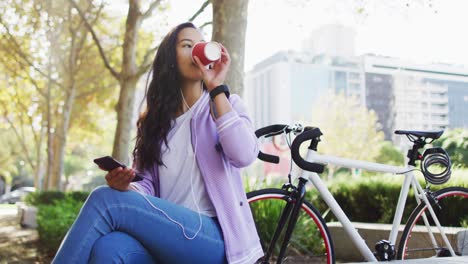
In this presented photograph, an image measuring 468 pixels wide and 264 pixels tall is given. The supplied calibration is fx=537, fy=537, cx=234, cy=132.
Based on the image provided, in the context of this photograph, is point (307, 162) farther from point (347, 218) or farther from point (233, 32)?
point (233, 32)

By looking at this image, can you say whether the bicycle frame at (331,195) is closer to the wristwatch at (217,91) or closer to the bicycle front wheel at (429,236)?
the bicycle front wheel at (429,236)

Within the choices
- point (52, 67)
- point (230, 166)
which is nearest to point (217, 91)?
point (230, 166)

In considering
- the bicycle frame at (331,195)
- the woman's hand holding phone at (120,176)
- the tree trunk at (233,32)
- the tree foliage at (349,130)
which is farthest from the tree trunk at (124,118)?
the tree foliage at (349,130)

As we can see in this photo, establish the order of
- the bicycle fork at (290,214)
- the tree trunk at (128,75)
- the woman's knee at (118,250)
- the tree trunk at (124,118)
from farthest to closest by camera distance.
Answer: the tree trunk at (128,75) < the tree trunk at (124,118) < the bicycle fork at (290,214) < the woman's knee at (118,250)

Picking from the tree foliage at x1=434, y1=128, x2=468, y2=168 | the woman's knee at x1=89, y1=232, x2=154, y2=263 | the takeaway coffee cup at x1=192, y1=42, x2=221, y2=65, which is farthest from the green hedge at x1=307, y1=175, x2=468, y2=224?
the woman's knee at x1=89, y1=232, x2=154, y2=263

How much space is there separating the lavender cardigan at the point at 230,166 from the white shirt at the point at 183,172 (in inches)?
1.8

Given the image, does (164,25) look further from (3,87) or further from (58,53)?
(3,87)

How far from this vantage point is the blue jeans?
1.79 m

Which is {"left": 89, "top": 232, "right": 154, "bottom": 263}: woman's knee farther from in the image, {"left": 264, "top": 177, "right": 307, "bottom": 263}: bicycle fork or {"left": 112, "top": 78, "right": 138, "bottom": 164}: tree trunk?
{"left": 112, "top": 78, "right": 138, "bottom": 164}: tree trunk

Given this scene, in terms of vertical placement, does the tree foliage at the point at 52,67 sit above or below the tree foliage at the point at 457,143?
above

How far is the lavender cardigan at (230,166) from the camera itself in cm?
197

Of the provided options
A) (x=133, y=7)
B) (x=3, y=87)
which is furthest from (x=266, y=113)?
(x=133, y=7)

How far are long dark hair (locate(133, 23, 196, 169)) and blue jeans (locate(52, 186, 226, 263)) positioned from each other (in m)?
0.32

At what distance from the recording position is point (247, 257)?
6.55ft
